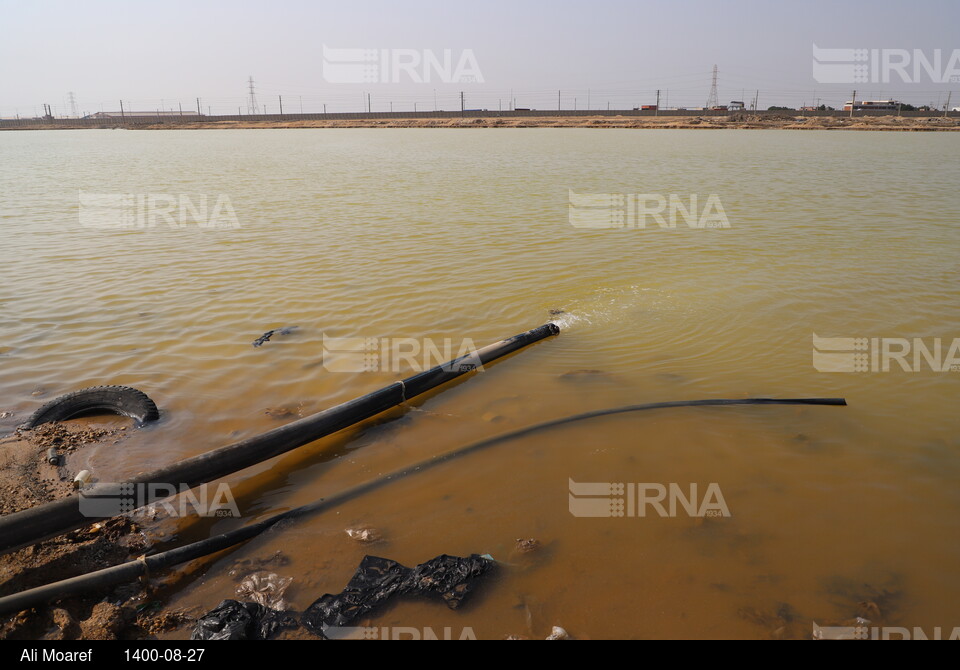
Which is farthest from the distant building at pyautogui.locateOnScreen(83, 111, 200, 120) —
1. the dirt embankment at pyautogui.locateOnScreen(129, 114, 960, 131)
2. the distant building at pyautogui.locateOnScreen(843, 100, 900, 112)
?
the distant building at pyautogui.locateOnScreen(843, 100, 900, 112)

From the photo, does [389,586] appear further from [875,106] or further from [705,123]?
[875,106]

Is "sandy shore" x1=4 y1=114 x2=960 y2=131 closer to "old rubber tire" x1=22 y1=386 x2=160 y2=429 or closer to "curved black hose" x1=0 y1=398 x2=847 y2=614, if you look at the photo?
"curved black hose" x1=0 y1=398 x2=847 y2=614

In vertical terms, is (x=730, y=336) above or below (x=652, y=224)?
below

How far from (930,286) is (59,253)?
13.2 meters

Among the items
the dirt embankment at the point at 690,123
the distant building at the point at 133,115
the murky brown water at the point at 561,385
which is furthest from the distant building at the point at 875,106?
the distant building at the point at 133,115

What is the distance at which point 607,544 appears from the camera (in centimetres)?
343

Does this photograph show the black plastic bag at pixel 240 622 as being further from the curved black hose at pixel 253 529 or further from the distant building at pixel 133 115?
the distant building at pixel 133 115

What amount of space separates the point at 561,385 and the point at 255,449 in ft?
8.82

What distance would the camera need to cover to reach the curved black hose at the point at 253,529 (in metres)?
2.79

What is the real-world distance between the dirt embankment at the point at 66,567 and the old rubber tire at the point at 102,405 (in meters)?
0.62

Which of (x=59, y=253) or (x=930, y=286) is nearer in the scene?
(x=930, y=286)

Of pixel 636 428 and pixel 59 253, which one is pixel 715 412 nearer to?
pixel 636 428

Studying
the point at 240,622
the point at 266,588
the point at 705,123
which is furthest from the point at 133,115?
the point at 240,622
